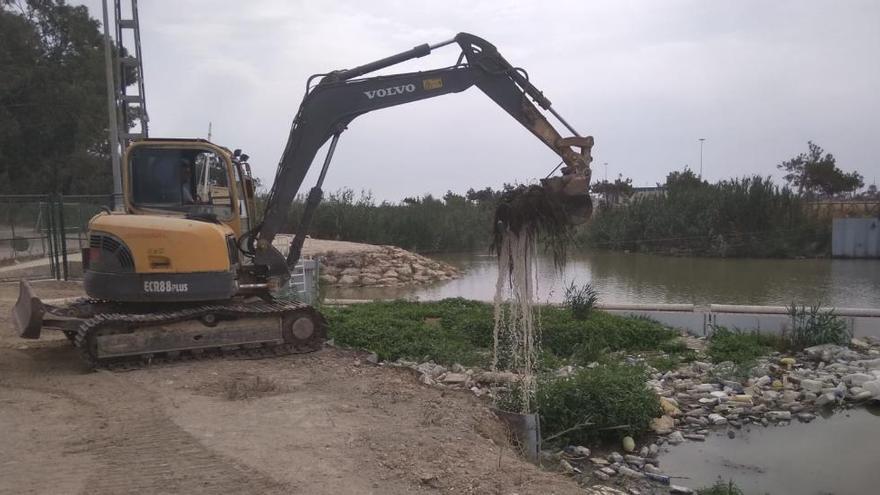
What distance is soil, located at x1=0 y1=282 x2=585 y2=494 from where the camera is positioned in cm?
491

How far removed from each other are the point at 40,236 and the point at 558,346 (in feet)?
47.9

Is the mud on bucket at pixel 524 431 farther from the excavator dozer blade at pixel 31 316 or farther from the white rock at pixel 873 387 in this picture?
Answer: the white rock at pixel 873 387

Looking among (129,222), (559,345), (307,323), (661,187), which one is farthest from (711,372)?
(661,187)

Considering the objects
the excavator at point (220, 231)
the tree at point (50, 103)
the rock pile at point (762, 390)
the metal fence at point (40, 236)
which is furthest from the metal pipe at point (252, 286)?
the tree at point (50, 103)

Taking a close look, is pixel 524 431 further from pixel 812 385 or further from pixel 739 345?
pixel 739 345

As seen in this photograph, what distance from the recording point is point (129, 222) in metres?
8.12

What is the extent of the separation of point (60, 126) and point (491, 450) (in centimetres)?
3380

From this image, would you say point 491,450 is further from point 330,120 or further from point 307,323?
point 330,120

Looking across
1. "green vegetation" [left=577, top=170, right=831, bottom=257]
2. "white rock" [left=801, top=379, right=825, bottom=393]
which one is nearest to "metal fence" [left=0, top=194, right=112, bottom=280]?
"white rock" [left=801, top=379, right=825, bottom=393]

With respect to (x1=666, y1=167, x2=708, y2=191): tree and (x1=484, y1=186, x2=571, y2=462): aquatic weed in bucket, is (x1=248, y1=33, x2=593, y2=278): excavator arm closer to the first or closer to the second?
(x1=484, y1=186, x2=571, y2=462): aquatic weed in bucket

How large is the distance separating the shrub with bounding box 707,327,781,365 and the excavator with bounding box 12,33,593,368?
4.97 meters

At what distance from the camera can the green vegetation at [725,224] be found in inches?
1426

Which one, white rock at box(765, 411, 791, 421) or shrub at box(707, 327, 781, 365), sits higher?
shrub at box(707, 327, 781, 365)

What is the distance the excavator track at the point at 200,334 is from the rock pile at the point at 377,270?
16.3 m
